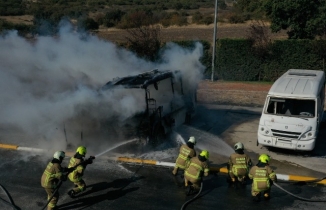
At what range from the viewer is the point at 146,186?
10.1 metres

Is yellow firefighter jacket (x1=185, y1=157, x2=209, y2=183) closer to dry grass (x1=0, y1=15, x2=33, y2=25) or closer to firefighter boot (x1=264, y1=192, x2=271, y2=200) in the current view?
firefighter boot (x1=264, y1=192, x2=271, y2=200)

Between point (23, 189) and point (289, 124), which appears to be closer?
point (23, 189)

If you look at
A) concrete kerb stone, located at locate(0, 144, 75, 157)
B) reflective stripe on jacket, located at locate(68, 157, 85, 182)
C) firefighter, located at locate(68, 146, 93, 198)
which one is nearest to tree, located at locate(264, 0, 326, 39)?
concrete kerb stone, located at locate(0, 144, 75, 157)

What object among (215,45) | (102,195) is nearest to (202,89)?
(215,45)

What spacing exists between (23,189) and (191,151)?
4.22 metres

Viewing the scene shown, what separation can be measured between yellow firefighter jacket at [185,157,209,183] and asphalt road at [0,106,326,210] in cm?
51

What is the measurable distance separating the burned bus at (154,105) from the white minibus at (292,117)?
294cm

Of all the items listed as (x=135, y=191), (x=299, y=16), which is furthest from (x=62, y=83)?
(x=299, y=16)

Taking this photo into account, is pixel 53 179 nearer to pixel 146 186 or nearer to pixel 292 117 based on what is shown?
pixel 146 186

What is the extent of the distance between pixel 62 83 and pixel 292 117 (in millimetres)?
8755

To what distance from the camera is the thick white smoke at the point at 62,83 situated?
11.8 meters

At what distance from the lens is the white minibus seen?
38.6 feet

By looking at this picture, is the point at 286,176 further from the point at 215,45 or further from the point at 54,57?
the point at 215,45

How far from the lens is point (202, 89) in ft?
69.7
